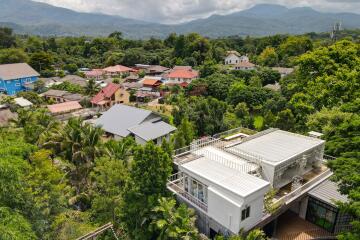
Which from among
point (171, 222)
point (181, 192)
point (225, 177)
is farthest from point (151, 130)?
point (171, 222)

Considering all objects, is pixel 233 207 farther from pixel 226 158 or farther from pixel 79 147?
pixel 79 147

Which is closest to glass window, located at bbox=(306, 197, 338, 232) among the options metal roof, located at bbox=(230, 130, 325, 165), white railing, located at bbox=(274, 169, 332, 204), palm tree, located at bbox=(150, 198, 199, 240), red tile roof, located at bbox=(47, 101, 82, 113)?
white railing, located at bbox=(274, 169, 332, 204)

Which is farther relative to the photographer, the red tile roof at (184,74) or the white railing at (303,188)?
the red tile roof at (184,74)

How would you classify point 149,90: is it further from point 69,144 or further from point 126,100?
point 69,144

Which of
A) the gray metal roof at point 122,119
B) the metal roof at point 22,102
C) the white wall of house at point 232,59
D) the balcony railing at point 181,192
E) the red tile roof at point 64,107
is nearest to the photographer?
the balcony railing at point 181,192

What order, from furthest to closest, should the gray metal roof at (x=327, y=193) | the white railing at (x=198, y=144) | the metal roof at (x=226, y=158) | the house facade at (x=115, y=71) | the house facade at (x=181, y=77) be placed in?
the house facade at (x=115, y=71) < the house facade at (x=181, y=77) < the white railing at (x=198, y=144) < the metal roof at (x=226, y=158) < the gray metal roof at (x=327, y=193)

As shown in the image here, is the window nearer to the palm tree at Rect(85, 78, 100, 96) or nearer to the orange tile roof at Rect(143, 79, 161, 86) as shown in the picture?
the palm tree at Rect(85, 78, 100, 96)

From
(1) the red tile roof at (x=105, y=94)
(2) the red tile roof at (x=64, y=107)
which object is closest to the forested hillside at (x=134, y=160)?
(1) the red tile roof at (x=105, y=94)

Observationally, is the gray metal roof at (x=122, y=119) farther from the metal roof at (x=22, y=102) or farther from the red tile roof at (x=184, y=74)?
the red tile roof at (x=184, y=74)

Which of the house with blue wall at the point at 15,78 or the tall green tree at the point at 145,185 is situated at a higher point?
the tall green tree at the point at 145,185
